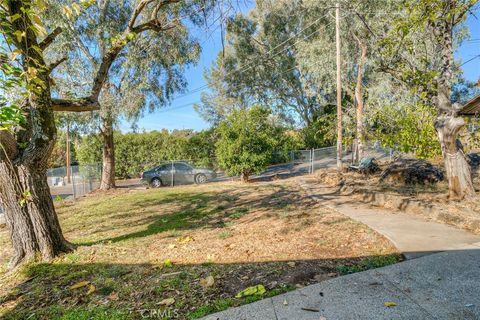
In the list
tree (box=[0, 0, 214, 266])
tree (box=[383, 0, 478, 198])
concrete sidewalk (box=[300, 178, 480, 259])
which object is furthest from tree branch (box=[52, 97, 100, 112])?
tree (box=[383, 0, 478, 198])

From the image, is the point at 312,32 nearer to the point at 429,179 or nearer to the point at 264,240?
the point at 429,179

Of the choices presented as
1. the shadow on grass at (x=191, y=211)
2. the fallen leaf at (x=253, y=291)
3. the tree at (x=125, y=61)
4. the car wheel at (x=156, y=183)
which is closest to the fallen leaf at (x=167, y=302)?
the fallen leaf at (x=253, y=291)

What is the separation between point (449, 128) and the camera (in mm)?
5785

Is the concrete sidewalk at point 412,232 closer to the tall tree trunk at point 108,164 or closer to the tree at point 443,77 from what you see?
the tree at point 443,77

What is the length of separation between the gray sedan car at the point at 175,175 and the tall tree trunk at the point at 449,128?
35.9ft

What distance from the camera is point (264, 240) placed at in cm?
447

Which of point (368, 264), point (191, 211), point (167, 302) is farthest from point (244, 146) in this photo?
point (167, 302)

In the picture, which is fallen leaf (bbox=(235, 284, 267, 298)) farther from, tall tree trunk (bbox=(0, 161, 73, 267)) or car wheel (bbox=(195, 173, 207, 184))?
car wheel (bbox=(195, 173, 207, 184))

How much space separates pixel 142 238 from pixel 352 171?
10.6 meters

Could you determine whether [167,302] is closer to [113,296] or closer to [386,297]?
[113,296]

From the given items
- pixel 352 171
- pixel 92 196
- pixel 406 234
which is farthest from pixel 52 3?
pixel 352 171

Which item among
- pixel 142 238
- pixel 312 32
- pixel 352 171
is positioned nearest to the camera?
pixel 142 238

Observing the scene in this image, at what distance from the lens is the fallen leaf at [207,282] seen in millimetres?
3068

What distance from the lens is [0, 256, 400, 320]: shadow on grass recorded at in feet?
8.86
